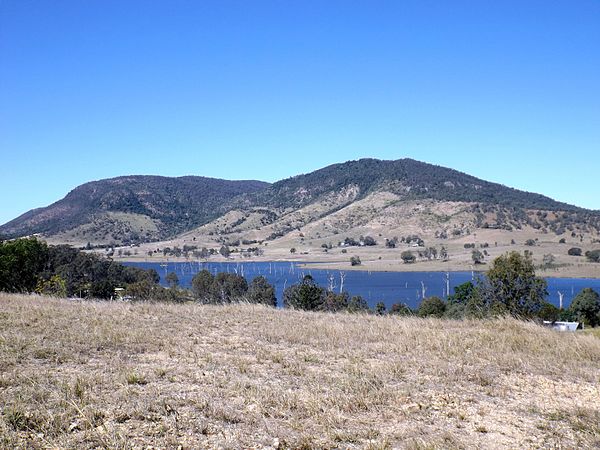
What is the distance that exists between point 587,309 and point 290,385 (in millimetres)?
71436

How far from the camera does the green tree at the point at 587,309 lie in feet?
216

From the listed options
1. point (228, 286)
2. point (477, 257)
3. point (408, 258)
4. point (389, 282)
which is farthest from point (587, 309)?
point (408, 258)

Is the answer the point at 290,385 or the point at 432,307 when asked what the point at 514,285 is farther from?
the point at 290,385

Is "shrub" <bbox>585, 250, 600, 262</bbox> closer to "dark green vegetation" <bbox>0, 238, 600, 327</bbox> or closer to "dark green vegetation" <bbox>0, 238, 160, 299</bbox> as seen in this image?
"dark green vegetation" <bbox>0, 238, 600, 327</bbox>

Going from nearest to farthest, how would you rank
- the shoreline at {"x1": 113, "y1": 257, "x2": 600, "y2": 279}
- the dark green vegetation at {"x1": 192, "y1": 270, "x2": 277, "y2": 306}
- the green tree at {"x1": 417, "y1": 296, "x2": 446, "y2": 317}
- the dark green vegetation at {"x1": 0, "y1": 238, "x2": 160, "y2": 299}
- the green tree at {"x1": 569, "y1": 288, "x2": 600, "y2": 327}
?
the dark green vegetation at {"x1": 0, "y1": 238, "x2": 160, "y2": 299}
the green tree at {"x1": 569, "y1": 288, "x2": 600, "y2": 327}
the green tree at {"x1": 417, "y1": 296, "x2": 446, "y2": 317}
the dark green vegetation at {"x1": 192, "y1": 270, "x2": 277, "y2": 306}
the shoreline at {"x1": 113, "y1": 257, "x2": 600, "y2": 279}

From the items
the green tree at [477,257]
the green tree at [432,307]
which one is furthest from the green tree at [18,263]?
the green tree at [477,257]

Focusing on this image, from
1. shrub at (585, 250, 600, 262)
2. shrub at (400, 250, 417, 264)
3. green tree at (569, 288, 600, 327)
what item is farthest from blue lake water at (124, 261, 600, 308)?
green tree at (569, 288, 600, 327)

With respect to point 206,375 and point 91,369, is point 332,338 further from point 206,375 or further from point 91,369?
point 91,369

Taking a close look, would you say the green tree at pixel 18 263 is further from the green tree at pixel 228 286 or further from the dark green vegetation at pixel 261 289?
Answer: the green tree at pixel 228 286

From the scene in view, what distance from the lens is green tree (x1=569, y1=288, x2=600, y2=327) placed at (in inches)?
2589

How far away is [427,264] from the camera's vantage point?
6594 inches

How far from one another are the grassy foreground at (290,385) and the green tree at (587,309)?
64.1 metres

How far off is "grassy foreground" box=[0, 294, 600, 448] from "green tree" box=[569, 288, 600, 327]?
64053 mm

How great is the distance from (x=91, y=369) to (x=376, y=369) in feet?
14.2
